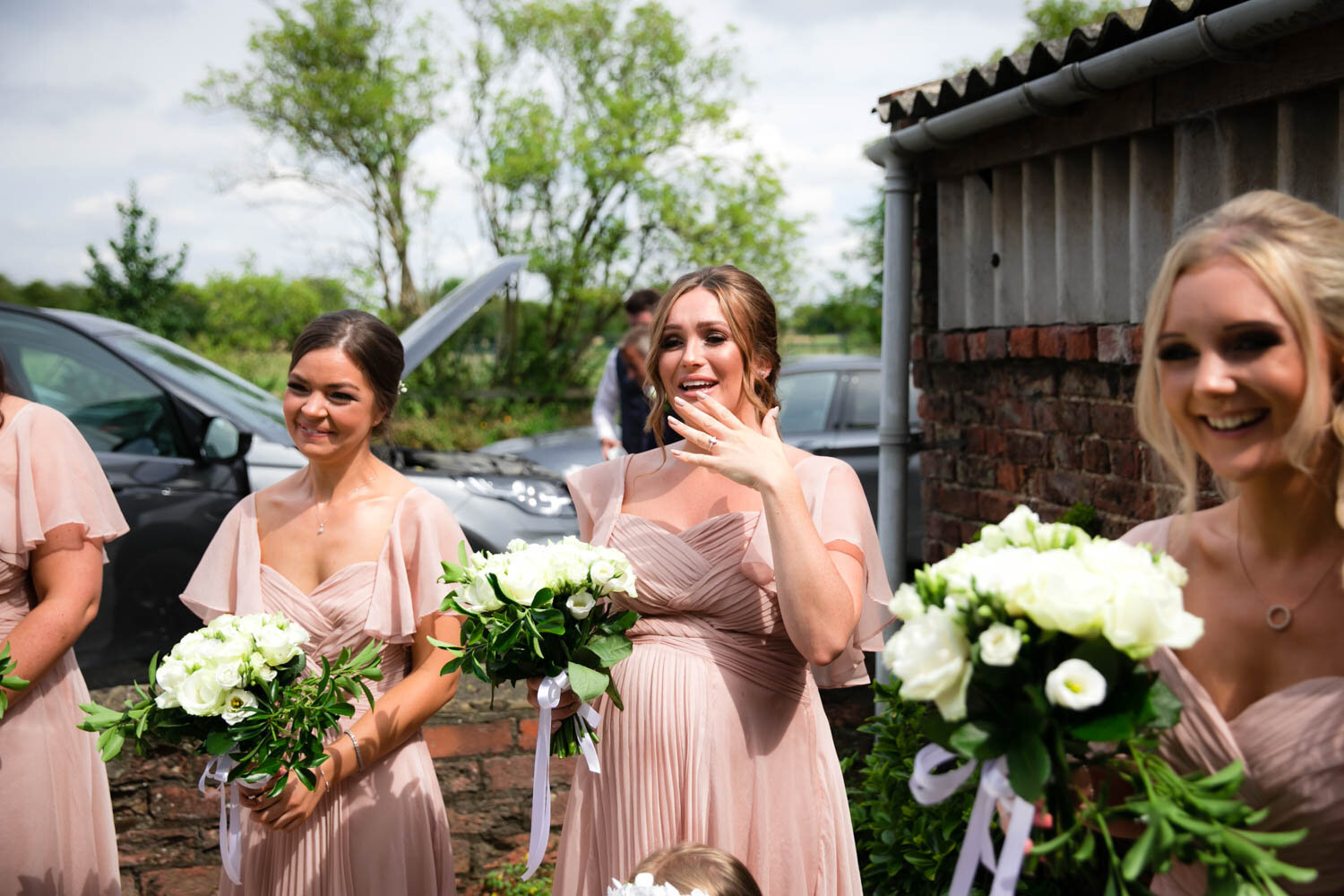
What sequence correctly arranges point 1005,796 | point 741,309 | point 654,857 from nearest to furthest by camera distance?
point 1005,796
point 654,857
point 741,309

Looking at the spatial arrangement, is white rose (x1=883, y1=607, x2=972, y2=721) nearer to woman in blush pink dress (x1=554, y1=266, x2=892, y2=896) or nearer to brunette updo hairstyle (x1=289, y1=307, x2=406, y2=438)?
woman in blush pink dress (x1=554, y1=266, x2=892, y2=896)

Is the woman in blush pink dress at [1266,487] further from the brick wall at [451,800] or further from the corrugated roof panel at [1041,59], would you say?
the brick wall at [451,800]

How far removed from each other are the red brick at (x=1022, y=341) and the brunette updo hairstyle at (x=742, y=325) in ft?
6.39

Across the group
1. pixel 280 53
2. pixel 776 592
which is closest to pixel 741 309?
pixel 776 592

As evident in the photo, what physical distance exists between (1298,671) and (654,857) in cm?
122

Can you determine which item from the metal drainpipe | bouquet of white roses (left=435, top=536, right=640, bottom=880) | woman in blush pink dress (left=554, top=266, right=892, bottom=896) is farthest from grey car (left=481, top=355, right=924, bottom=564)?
bouquet of white roses (left=435, top=536, right=640, bottom=880)

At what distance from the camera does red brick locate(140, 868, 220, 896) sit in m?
4.11

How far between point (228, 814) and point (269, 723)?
1.47 feet

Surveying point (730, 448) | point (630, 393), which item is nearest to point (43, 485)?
point (730, 448)

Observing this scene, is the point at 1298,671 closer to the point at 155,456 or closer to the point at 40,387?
the point at 155,456

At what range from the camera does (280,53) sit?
19.6m

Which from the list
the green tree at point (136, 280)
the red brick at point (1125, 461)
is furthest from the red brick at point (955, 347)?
the green tree at point (136, 280)

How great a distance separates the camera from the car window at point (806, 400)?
9.02 metres

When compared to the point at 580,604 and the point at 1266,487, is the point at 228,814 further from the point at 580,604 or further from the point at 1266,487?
the point at 1266,487
